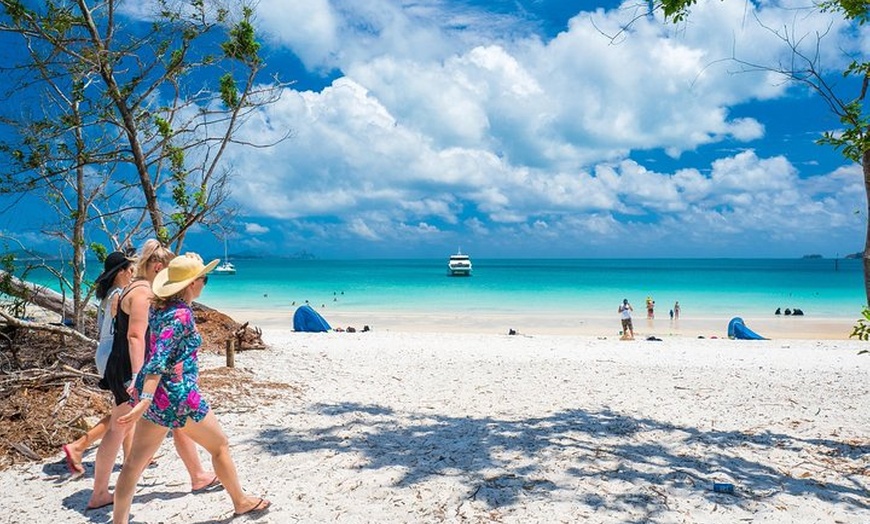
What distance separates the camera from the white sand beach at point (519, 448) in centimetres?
383

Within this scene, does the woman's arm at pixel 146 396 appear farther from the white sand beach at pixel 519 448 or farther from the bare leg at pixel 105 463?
the white sand beach at pixel 519 448

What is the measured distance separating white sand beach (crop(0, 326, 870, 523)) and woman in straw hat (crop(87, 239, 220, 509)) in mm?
204

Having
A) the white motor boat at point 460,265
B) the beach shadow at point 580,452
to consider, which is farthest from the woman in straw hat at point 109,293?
the white motor boat at point 460,265

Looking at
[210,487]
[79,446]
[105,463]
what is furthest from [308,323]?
[105,463]

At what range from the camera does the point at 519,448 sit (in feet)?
16.5

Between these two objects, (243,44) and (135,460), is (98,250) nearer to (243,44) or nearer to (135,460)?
(243,44)

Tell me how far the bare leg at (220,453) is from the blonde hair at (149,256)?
3.22 feet

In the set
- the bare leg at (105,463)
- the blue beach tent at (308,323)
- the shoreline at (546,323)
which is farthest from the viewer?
the shoreline at (546,323)

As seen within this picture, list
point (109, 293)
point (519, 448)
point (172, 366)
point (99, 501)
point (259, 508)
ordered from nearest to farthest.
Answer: point (172, 366), point (259, 508), point (99, 501), point (109, 293), point (519, 448)

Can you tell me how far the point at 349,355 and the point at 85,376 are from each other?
16.7ft

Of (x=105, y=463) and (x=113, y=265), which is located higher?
(x=113, y=265)

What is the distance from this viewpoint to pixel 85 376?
5.96 metres

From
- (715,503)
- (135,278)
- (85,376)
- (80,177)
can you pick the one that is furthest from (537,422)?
(80,177)

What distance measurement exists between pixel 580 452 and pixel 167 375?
3360 mm
